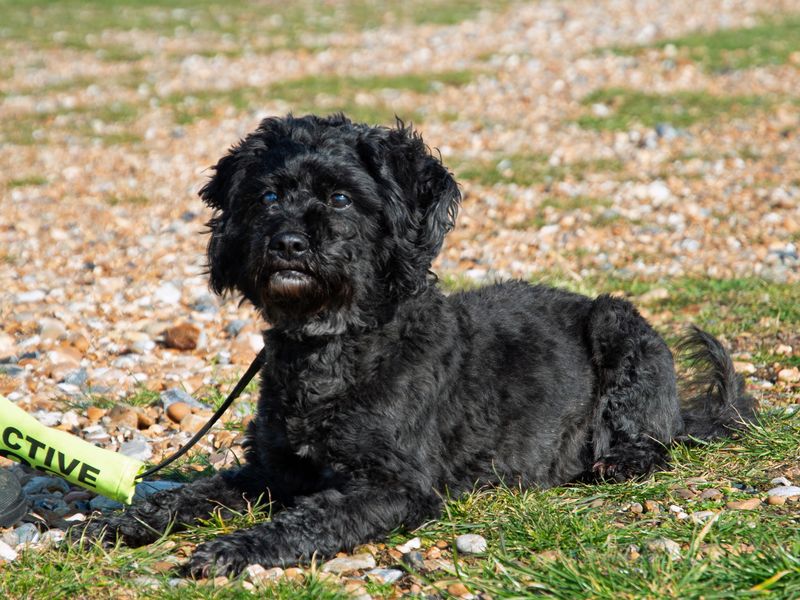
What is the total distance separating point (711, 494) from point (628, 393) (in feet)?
2.60

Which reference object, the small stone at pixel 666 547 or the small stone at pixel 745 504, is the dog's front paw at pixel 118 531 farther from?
the small stone at pixel 745 504

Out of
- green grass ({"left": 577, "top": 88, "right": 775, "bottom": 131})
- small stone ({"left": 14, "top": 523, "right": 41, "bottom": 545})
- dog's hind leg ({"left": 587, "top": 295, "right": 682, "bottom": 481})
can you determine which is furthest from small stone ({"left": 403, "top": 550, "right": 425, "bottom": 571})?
green grass ({"left": 577, "top": 88, "right": 775, "bottom": 131})

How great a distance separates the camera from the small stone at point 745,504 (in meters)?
4.53

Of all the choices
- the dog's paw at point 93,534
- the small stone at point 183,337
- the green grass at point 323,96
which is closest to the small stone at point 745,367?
the small stone at point 183,337

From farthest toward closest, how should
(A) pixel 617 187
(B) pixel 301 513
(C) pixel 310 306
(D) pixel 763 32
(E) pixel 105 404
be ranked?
(D) pixel 763 32 < (A) pixel 617 187 < (E) pixel 105 404 < (C) pixel 310 306 < (B) pixel 301 513

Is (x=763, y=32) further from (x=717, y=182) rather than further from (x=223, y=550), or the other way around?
(x=223, y=550)

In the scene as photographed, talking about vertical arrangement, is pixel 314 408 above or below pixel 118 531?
above

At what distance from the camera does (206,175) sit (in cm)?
1340

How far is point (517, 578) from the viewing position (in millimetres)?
3891

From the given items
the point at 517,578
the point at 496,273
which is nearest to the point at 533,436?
the point at 517,578

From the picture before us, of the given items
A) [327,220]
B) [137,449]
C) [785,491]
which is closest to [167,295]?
[137,449]

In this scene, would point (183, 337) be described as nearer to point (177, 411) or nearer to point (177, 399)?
point (177, 399)

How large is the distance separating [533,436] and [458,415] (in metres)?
0.46

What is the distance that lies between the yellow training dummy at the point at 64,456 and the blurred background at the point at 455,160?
1.76 metres
